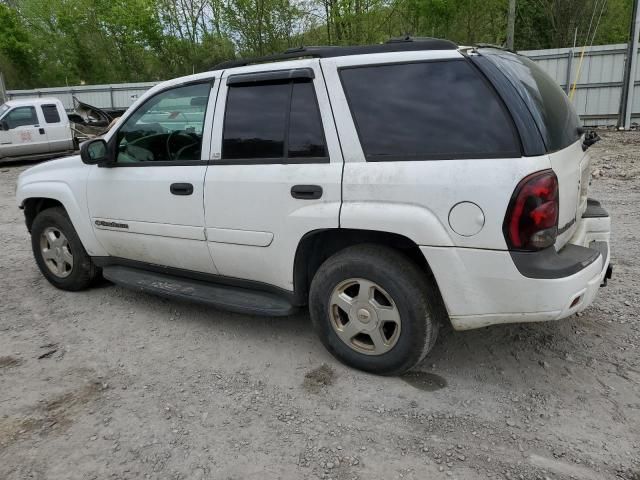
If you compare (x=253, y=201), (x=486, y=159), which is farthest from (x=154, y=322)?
(x=486, y=159)

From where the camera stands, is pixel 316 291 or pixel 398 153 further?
pixel 316 291

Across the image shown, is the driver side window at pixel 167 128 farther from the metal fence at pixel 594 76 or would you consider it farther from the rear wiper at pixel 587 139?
the metal fence at pixel 594 76

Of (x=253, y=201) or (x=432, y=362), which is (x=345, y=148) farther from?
(x=432, y=362)

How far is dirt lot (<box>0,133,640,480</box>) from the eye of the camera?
8.26ft

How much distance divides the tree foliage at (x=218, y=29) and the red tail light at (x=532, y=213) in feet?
54.9

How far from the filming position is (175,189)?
372cm

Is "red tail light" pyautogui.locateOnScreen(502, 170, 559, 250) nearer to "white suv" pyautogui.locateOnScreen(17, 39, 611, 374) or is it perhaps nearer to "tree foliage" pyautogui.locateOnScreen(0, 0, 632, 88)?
"white suv" pyautogui.locateOnScreen(17, 39, 611, 374)

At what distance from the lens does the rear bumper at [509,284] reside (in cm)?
263

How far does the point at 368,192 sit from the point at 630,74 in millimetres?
14179

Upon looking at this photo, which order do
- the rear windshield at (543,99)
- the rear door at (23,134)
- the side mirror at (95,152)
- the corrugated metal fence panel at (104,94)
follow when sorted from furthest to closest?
1. the corrugated metal fence panel at (104,94)
2. the rear door at (23,134)
3. the side mirror at (95,152)
4. the rear windshield at (543,99)

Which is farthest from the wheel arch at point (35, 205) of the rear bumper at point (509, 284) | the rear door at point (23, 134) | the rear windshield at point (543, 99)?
the rear door at point (23, 134)

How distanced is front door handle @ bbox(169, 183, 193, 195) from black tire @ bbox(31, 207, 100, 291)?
4.71 ft

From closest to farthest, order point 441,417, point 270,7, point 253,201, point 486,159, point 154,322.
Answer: point 486,159
point 441,417
point 253,201
point 154,322
point 270,7

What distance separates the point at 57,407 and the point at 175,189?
1572 millimetres
